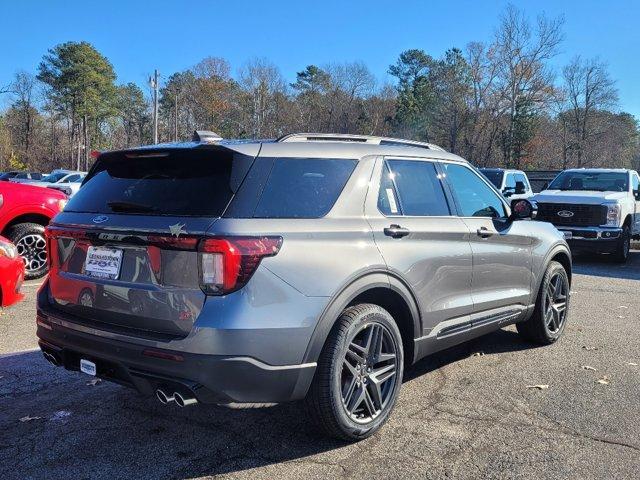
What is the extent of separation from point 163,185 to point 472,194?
2580mm

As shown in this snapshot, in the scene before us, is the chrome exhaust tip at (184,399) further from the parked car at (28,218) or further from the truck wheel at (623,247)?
the truck wheel at (623,247)

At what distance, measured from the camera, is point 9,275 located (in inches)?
234

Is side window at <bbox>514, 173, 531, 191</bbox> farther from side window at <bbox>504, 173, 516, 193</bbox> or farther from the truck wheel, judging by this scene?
the truck wheel

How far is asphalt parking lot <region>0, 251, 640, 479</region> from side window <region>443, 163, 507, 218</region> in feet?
4.34

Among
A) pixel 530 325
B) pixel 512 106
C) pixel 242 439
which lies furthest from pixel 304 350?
pixel 512 106

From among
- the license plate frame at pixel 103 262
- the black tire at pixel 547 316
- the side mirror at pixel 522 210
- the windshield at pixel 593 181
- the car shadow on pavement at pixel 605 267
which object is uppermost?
the windshield at pixel 593 181

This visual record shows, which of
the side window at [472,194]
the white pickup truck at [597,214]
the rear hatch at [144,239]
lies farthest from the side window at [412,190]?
the white pickup truck at [597,214]

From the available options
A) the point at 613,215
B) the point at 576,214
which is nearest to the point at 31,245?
the point at 576,214

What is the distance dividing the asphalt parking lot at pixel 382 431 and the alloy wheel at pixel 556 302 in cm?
54

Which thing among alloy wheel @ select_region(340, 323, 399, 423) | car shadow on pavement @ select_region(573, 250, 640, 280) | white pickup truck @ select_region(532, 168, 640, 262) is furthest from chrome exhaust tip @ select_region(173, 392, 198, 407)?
white pickup truck @ select_region(532, 168, 640, 262)

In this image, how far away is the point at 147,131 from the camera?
72188 millimetres

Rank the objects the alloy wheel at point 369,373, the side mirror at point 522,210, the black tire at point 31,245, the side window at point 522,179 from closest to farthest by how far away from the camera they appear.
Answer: the alloy wheel at point 369,373, the side mirror at point 522,210, the black tire at point 31,245, the side window at point 522,179

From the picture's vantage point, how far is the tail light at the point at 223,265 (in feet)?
9.31

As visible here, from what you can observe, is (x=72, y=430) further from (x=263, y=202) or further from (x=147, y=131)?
(x=147, y=131)
